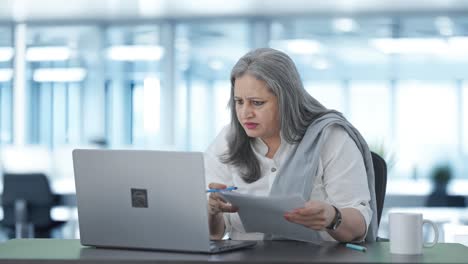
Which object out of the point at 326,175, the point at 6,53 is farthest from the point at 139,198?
the point at 6,53

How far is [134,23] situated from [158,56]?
44cm

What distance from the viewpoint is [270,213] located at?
1930mm

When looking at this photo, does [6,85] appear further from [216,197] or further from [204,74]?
[216,197]

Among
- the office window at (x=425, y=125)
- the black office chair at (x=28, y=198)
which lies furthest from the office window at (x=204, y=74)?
the black office chair at (x=28, y=198)

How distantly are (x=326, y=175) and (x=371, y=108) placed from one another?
552 centimetres

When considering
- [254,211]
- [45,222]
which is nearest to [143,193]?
[254,211]

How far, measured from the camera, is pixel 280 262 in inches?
62.3

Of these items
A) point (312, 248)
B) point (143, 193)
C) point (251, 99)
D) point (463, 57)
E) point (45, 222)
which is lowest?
point (45, 222)

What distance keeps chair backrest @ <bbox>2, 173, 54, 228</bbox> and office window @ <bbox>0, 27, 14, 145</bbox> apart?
2127 millimetres

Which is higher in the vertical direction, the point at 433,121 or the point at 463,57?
the point at 463,57

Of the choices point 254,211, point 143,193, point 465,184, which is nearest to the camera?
point 143,193

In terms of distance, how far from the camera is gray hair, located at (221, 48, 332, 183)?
229 centimetres

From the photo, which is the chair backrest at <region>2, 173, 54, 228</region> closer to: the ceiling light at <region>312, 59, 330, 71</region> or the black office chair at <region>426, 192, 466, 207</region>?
the ceiling light at <region>312, 59, 330, 71</region>

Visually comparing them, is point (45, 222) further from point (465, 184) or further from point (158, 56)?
point (465, 184)
